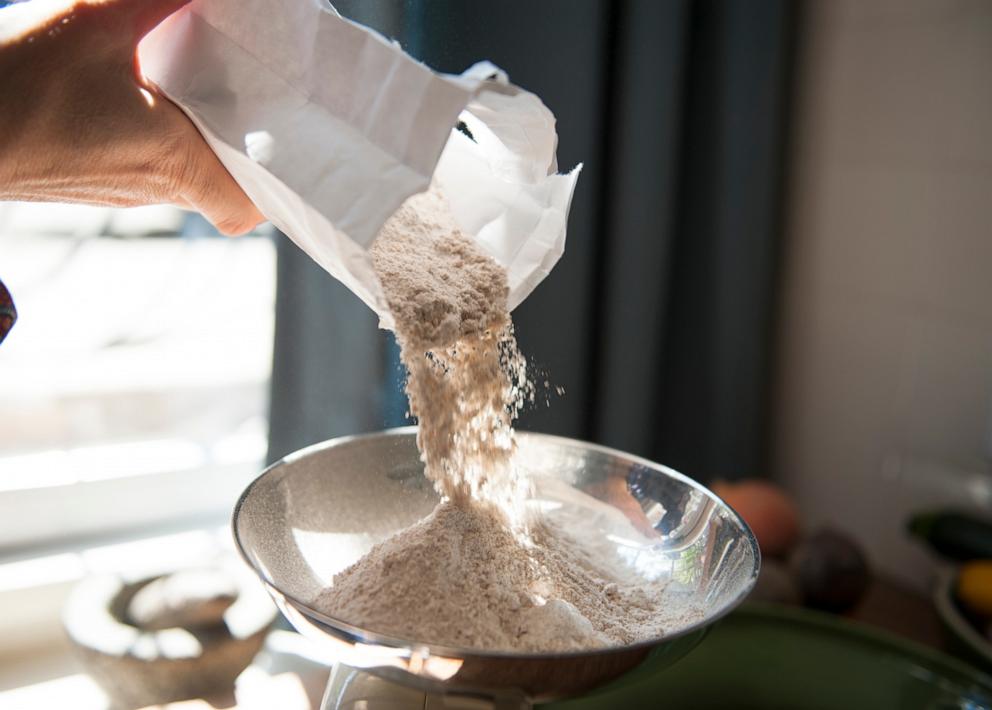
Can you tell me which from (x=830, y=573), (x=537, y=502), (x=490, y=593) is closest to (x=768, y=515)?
(x=830, y=573)

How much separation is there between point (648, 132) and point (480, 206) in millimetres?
482

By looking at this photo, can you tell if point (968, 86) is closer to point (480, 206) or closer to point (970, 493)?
point (970, 493)

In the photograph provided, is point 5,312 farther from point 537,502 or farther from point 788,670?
point 788,670

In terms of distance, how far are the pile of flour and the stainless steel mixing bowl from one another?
0.07 feet

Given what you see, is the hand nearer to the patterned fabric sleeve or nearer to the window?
the patterned fabric sleeve

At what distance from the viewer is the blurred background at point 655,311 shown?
0.94 metres

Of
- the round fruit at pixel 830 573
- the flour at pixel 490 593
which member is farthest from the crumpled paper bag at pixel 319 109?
the round fruit at pixel 830 573

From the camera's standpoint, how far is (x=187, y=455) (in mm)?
1086

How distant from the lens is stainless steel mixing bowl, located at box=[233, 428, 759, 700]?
39cm

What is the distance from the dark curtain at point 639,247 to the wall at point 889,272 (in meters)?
0.05

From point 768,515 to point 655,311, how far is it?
0.28 m

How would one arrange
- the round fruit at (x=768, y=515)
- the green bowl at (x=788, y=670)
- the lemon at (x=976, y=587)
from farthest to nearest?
the round fruit at (x=768, y=515) → the lemon at (x=976, y=587) → the green bowl at (x=788, y=670)

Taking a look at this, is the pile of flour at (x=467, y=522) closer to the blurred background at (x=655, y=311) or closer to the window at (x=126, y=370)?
the blurred background at (x=655, y=311)

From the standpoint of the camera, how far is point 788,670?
80 cm
